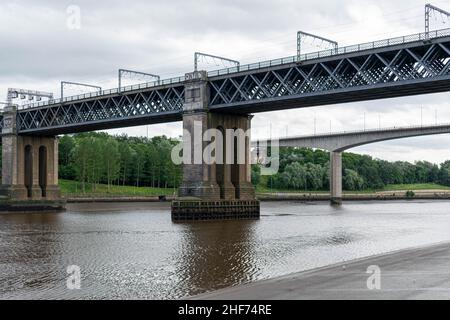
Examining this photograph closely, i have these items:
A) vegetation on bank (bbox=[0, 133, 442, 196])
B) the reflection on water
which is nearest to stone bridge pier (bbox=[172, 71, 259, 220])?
the reflection on water

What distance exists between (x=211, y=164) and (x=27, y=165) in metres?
46.0

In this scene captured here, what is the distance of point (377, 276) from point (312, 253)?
46.6 ft

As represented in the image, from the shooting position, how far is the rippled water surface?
24562 millimetres

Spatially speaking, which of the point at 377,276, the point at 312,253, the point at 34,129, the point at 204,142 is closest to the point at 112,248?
the point at 312,253

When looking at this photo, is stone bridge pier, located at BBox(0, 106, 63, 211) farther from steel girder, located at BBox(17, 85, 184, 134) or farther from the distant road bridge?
the distant road bridge

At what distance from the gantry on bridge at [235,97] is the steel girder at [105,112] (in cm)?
15

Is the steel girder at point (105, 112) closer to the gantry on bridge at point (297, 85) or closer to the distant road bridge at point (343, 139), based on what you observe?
the gantry on bridge at point (297, 85)

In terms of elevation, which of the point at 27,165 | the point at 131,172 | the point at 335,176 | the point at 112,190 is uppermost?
the point at 27,165

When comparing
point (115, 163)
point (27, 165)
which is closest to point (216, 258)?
point (27, 165)

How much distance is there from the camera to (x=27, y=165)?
104m

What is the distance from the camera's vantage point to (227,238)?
46312 mm

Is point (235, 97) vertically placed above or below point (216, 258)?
above

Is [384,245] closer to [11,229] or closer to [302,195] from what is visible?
[11,229]

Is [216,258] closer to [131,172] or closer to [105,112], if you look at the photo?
[105,112]
